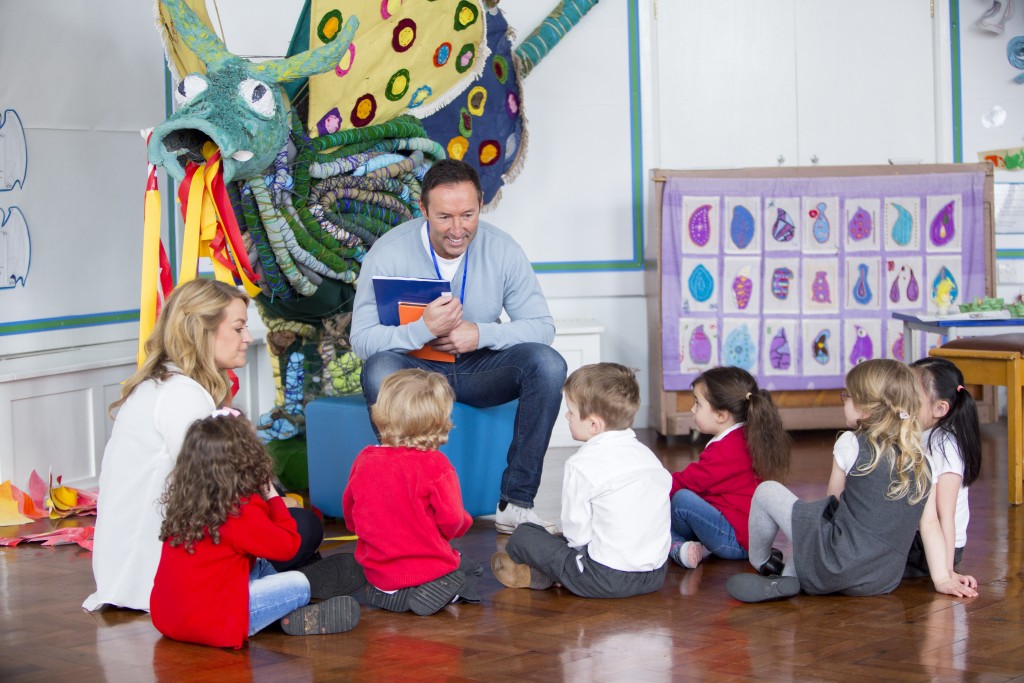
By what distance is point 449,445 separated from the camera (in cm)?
371

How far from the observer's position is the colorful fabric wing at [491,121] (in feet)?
15.4

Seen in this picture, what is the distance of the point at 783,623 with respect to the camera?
2.68m

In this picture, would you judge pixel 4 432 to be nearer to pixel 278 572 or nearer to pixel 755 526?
pixel 278 572

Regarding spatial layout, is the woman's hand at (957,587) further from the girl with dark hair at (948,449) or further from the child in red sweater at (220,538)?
the child in red sweater at (220,538)

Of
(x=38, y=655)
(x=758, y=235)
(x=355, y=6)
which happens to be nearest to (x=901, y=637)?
(x=38, y=655)

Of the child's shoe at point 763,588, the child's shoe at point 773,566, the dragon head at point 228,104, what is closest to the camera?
the child's shoe at point 763,588

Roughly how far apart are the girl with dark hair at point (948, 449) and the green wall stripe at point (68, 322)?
3.16 meters

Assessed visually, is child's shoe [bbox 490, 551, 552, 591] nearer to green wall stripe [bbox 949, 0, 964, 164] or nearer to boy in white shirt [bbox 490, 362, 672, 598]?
boy in white shirt [bbox 490, 362, 672, 598]

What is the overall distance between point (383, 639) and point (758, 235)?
3316 millimetres

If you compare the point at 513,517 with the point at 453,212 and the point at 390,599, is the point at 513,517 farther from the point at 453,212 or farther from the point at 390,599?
the point at 453,212

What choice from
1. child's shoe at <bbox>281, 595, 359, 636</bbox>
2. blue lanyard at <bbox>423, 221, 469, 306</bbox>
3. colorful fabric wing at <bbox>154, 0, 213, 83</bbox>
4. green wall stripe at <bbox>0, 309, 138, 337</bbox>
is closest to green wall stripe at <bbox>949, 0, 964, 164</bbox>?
blue lanyard at <bbox>423, 221, 469, 306</bbox>

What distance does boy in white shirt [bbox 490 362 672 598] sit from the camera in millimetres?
2867

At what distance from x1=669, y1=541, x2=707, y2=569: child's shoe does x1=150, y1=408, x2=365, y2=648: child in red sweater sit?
41.6 inches

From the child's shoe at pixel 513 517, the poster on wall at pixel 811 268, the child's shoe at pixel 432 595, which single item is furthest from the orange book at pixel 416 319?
the poster on wall at pixel 811 268
